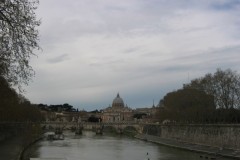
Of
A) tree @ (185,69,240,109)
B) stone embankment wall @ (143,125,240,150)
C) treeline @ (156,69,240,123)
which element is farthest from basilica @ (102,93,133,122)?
tree @ (185,69,240,109)

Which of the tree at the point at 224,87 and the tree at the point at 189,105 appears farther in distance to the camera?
the tree at the point at 189,105

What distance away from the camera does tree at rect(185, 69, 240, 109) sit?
7069cm

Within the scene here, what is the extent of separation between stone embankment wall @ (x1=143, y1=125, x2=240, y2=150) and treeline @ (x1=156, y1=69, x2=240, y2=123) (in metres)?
2.74

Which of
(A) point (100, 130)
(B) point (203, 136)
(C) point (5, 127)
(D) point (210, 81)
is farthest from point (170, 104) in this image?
(A) point (100, 130)

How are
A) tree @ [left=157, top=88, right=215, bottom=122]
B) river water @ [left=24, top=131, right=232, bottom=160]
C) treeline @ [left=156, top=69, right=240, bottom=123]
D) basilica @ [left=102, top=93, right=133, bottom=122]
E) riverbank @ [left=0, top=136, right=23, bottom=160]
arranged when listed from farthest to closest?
basilica @ [left=102, top=93, right=133, bottom=122], tree @ [left=157, top=88, right=215, bottom=122], treeline @ [left=156, top=69, right=240, bottom=123], river water @ [left=24, top=131, right=232, bottom=160], riverbank @ [left=0, top=136, right=23, bottom=160]

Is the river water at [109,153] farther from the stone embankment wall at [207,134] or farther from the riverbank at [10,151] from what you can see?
the stone embankment wall at [207,134]

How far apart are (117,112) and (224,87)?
119 m

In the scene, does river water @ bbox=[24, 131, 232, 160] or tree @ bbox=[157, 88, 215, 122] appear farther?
tree @ bbox=[157, 88, 215, 122]

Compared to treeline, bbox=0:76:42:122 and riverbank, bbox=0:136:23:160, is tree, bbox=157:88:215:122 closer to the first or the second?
treeline, bbox=0:76:42:122

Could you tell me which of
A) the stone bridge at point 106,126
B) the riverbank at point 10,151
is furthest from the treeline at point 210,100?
the stone bridge at point 106,126

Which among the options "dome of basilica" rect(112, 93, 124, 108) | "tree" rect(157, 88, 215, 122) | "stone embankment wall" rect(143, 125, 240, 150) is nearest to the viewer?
"stone embankment wall" rect(143, 125, 240, 150)

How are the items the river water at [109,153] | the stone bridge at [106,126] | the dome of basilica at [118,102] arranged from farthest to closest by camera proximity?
the dome of basilica at [118,102] < the stone bridge at [106,126] < the river water at [109,153]

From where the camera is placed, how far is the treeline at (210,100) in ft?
231

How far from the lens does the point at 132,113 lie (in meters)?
199
